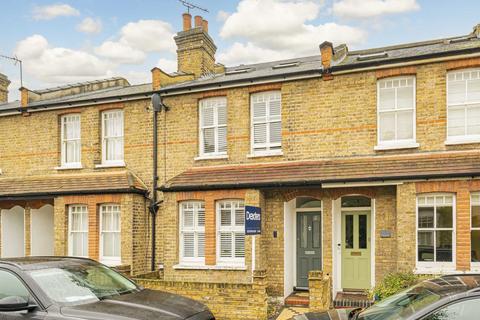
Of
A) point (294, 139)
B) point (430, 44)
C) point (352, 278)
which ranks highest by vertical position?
point (430, 44)

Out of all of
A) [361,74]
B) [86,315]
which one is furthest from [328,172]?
[86,315]

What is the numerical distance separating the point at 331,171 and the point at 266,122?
254 cm

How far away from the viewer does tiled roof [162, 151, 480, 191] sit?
10.3m

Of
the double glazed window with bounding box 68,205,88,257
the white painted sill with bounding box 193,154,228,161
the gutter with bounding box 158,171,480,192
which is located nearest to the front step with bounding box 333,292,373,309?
the gutter with bounding box 158,171,480,192

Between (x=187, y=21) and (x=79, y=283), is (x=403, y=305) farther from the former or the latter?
(x=187, y=21)

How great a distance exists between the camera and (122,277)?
6.68 meters

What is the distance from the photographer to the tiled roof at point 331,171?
33.9ft

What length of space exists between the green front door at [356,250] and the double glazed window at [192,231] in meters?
3.95

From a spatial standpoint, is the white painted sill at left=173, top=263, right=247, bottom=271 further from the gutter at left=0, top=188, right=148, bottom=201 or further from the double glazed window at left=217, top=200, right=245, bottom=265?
the gutter at left=0, top=188, right=148, bottom=201

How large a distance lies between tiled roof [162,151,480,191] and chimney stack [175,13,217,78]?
17.7ft

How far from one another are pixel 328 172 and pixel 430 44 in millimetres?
6379

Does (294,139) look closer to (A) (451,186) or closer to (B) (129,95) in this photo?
(A) (451,186)

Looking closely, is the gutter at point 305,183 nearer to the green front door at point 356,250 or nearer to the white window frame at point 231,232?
the white window frame at point 231,232

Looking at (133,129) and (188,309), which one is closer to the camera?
(188,309)
